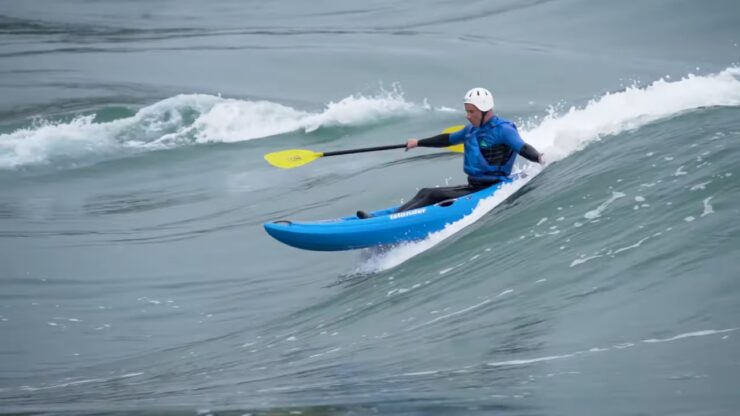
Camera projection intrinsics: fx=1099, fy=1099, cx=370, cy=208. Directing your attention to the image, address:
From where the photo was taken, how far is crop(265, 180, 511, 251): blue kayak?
1038 centimetres

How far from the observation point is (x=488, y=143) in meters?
10.7

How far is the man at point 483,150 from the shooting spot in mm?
10523

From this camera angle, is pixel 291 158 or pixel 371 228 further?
pixel 291 158

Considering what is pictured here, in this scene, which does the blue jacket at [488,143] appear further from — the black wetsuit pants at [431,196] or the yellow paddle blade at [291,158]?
the yellow paddle blade at [291,158]

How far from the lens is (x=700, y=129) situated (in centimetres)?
1112

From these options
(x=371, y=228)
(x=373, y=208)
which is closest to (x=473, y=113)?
(x=371, y=228)

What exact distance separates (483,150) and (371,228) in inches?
53.8

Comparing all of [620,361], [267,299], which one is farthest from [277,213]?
[620,361]

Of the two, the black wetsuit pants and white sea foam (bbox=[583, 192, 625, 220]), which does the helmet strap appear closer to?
the black wetsuit pants

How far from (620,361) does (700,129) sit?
530cm

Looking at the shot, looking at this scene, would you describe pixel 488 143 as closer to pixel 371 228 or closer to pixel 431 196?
pixel 431 196

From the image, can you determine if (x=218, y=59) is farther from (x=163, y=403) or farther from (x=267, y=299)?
(x=163, y=403)

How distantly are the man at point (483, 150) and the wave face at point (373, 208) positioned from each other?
0.32 metres

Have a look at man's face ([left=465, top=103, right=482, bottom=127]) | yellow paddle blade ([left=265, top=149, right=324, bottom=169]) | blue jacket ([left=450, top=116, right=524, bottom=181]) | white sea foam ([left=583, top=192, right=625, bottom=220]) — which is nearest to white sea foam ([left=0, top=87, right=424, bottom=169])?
yellow paddle blade ([left=265, top=149, right=324, bottom=169])
